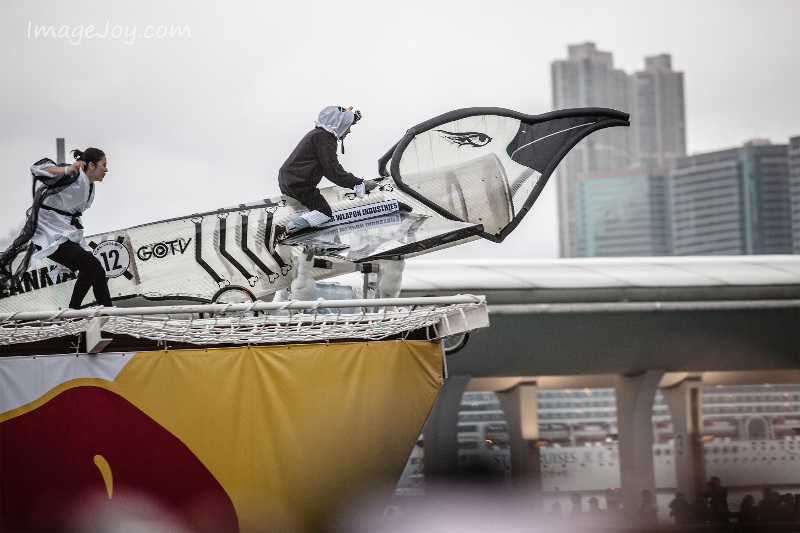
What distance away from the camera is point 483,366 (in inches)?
599

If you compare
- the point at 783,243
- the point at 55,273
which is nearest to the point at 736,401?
the point at 55,273

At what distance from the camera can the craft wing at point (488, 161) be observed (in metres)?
8.05

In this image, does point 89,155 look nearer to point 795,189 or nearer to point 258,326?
point 258,326

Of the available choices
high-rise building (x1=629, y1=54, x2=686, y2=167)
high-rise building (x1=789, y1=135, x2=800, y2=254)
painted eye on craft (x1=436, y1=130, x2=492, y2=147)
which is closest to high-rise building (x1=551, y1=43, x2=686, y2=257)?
high-rise building (x1=629, y1=54, x2=686, y2=167)

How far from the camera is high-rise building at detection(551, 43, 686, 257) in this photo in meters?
134

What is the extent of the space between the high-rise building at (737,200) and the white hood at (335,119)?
332 feet

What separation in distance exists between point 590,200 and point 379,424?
128820 millimetres

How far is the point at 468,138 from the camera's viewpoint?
8094mm

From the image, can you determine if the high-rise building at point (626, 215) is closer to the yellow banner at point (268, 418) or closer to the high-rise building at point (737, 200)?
the high-rise building at point (737, 200)

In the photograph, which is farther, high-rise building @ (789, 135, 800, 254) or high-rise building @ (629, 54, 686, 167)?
high-rise building @ (629, 54, 686, 167)

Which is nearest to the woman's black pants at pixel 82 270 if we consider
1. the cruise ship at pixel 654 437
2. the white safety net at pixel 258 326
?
the white safety net at pixel 258 326

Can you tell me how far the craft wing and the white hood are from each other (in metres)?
0.49

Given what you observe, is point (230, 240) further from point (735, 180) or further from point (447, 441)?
point (735, 180)

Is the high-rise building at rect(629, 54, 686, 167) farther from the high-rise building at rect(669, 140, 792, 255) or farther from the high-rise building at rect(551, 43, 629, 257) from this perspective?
the high-rise building at rect(669, 140, 792, 255)
